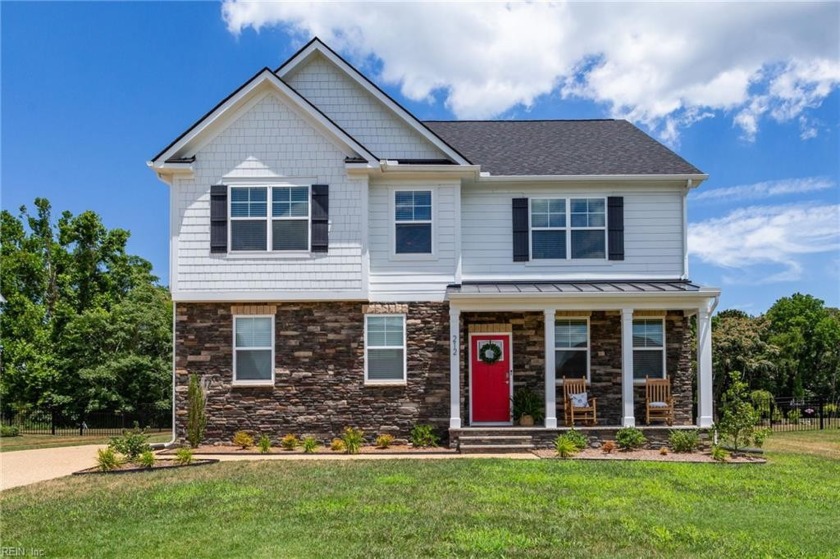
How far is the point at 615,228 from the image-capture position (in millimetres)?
18156

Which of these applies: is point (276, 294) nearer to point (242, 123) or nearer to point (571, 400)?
point (242, 123)

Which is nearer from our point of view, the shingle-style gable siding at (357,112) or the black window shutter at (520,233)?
the shingle-style gable siding at (357,112)

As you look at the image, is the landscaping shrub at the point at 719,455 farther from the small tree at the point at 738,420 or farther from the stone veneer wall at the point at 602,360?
the stone veneer wall at the point at 602,360

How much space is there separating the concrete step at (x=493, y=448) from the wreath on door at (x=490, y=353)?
236cm

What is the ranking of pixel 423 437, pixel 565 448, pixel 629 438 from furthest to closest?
pixel 423 437
pixel 629 438
pixel 565 448

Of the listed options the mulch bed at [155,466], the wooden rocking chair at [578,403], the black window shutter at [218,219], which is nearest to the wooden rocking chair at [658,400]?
the wooden rocking chair at [578,403]

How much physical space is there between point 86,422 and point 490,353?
616 inches

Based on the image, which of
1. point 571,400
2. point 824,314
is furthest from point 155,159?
point 824,314

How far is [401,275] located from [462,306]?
166 cm

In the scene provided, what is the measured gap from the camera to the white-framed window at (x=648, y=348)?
17.9 metres

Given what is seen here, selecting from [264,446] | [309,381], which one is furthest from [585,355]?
[264,446]

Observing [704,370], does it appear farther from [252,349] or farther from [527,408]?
[252,349]

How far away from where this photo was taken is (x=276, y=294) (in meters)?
17.0

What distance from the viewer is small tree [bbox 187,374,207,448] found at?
53.2ft
